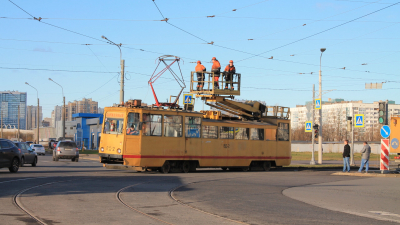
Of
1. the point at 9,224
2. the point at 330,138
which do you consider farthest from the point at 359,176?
the point at 330,138

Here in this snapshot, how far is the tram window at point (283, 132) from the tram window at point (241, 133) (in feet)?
8.58

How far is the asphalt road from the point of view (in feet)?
28.4

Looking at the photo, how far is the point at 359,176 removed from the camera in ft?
71.3

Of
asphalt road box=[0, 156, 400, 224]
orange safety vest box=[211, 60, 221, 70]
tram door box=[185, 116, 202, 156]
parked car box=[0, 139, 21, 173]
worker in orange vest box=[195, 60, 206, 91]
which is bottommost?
asphalt road box=[0, 156, 400, 224]

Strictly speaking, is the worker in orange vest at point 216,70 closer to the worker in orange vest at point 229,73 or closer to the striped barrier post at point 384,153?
the worker in orange vest at point 229,73

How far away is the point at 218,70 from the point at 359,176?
335 inches

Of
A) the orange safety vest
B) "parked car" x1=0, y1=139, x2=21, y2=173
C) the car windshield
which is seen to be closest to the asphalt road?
"parked car" x1=0, y1=139, x2=21, y2=173

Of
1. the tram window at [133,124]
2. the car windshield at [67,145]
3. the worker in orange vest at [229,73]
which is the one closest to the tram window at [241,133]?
the worker in orange vest at [229,73]

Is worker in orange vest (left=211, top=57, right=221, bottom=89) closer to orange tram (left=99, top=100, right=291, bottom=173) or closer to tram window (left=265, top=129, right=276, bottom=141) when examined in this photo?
orange tram (left=99, top=100, right=291, bottom=173)

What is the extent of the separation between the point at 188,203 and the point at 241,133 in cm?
1331

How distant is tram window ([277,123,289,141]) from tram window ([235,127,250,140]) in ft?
8.58

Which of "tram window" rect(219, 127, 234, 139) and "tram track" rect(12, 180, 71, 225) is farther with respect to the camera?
"tram window" rect(219, 127, 234, 139)

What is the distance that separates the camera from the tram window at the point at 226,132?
2302 centimetres

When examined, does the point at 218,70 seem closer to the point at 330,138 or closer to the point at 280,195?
the point at 280,195
